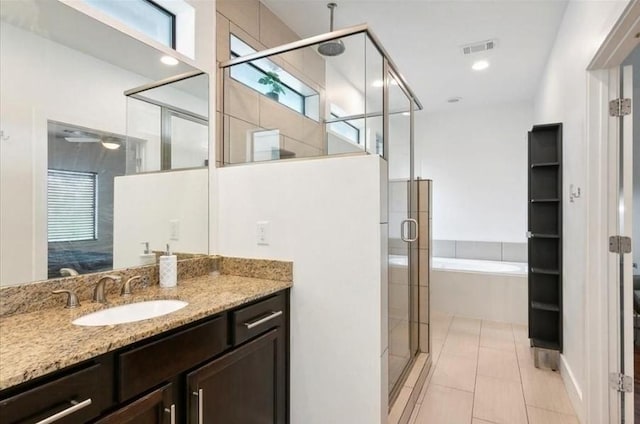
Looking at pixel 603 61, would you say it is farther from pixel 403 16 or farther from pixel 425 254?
pixel 425 254

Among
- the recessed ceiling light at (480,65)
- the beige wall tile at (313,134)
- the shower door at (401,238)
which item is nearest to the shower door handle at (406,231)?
the shower door at (401,238)

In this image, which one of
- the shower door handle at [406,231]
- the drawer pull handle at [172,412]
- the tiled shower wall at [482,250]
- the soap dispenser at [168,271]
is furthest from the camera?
the tiled shower wall at [482,250]

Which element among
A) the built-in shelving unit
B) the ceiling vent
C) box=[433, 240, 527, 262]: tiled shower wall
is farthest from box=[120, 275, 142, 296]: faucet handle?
box=[433, 240, 527, 262]: tiled shower wall

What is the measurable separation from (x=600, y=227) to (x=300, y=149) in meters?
1.73

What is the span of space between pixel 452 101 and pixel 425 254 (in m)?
2.87

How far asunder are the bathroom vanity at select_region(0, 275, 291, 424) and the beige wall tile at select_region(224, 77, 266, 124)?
1.08 metres

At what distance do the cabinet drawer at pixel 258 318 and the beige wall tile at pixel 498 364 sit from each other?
189 centimetres

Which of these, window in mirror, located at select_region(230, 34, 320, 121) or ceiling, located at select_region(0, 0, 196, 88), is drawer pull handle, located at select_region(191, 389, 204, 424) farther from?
window in mirror, located at select_region(230, 34, 320, 121)

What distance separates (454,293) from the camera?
4137 mm

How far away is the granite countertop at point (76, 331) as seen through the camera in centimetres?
84

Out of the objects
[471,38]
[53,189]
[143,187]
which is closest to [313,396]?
[143,187]

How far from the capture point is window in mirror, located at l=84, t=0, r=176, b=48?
5.53ft

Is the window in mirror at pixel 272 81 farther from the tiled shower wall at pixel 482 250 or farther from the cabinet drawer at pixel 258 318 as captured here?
the tiled shower wall at pixel 482 250

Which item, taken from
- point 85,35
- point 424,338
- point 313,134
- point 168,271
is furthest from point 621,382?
point 85,35
